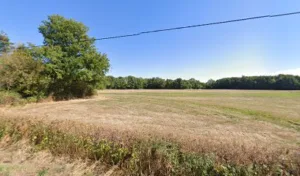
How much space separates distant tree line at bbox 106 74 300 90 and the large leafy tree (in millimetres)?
67860

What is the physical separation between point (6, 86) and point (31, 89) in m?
2.26

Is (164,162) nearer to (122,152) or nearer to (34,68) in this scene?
(122,152)

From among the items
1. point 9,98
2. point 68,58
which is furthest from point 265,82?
point 9,98

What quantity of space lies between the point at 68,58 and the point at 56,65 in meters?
1.69

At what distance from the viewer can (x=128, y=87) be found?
99125 mm

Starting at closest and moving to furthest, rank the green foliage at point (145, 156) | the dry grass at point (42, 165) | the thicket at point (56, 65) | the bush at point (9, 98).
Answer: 1. the green foliage at point (145, 156)
2. the dry grass at point (42, 165)
3. the bush at point (9, 98)
4. the thicket at point (56, 65)

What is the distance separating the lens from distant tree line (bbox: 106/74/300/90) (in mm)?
94625

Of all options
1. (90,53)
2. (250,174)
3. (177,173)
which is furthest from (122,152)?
(90,53)

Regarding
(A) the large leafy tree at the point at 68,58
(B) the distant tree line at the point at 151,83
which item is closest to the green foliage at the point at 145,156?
(A) the large leafy tree at the point at 68,58

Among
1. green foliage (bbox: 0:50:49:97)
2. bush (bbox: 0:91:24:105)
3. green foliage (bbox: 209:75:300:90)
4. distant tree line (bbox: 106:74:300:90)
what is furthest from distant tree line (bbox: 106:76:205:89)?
bush (bbox: 0:91:24:105)

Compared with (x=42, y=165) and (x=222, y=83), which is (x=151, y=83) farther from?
(x=42, y=165)

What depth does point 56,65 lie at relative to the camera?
20906 mm

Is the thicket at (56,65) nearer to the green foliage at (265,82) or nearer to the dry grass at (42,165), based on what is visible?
the dry grass at (42,165)

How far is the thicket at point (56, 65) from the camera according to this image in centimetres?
1897
